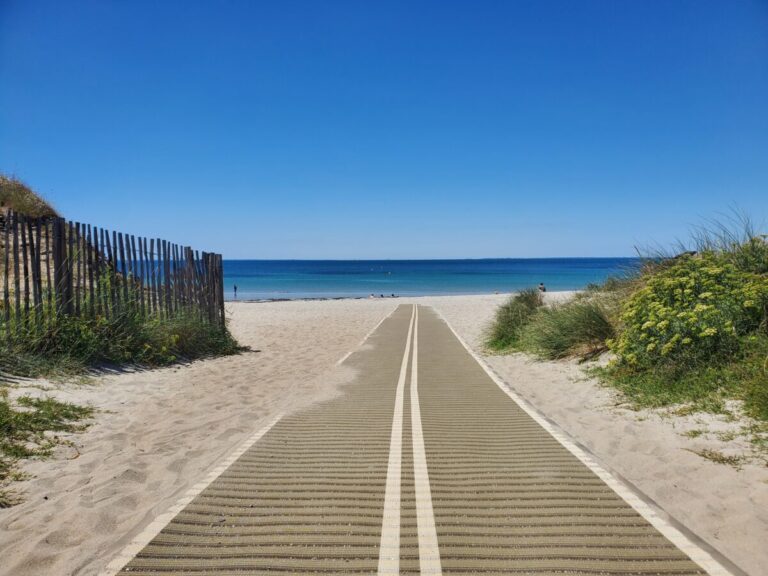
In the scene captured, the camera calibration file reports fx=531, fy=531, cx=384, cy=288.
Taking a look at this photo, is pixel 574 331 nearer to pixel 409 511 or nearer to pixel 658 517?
pixel 658 517

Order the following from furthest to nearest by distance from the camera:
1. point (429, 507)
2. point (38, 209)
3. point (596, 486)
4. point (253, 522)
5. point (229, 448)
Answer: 1. point (38, 209)
2. point (229, 448)
3. point (596, 486)
4. point (429, 507)
5. point (253, 522)

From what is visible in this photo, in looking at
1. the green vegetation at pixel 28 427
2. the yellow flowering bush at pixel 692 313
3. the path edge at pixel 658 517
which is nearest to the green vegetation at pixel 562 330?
the yellow flowering bush at pixel 692 313

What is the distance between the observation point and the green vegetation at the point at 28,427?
17.0 feet

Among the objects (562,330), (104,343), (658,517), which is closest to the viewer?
(658,517)

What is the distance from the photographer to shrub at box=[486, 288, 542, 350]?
53.3ft

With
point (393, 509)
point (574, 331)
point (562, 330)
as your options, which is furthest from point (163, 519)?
point (562, 330)

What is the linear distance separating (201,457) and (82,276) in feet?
22.6

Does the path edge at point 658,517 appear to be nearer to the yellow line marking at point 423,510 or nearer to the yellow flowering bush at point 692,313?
the yellow line marking at point 423,510

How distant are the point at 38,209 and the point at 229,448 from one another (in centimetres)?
1144

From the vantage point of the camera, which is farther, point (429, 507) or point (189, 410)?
point (189, 410)

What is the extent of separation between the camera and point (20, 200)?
13.7 metres

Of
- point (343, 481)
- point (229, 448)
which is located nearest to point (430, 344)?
point (229, 448)

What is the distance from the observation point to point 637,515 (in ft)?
13.2

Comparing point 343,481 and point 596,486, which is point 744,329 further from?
point 343,481
